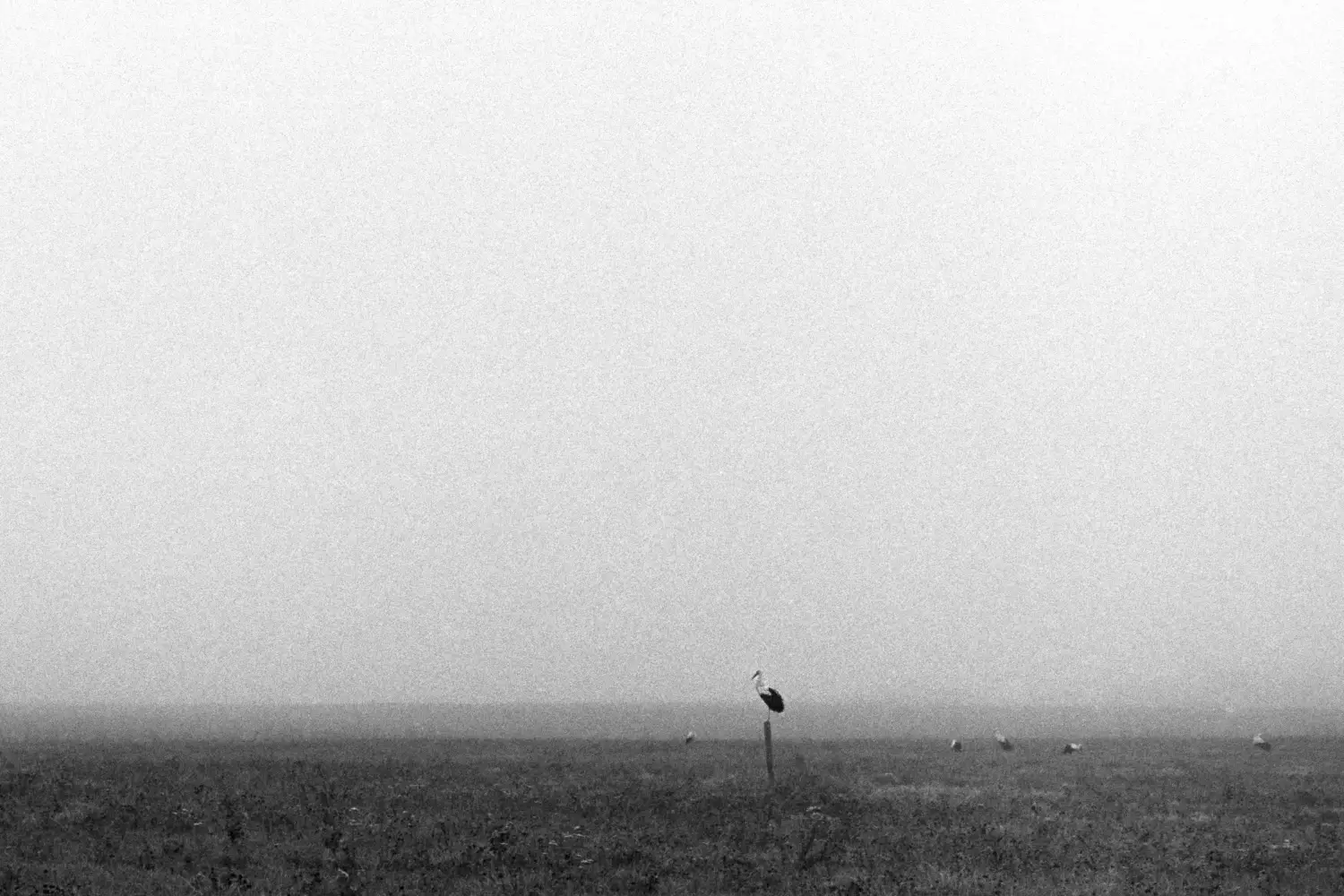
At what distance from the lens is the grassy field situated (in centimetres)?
2314

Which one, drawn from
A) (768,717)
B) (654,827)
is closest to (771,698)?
(768,717)

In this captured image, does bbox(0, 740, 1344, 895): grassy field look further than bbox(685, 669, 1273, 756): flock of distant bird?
No

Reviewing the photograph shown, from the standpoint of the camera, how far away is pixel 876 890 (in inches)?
869

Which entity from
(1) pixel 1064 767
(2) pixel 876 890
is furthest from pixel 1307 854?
(1) pixel 1064 767

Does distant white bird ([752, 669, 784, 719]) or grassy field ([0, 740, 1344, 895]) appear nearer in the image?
grassy field ([0, 740, 1344, 895])

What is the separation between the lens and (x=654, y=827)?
2838 centimetres

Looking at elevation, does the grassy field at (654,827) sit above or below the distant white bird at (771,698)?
below

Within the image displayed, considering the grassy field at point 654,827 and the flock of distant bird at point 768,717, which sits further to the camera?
the flock of distant bird at point 768,717

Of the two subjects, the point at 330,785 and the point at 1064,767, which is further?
the point at 1064,767

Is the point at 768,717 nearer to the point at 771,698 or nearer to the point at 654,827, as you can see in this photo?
the point at 771,698

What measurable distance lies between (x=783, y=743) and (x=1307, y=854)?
3389 centimetres

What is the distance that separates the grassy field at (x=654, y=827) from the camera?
23.1 m

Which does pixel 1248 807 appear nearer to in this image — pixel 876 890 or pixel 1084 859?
pixel 1084 859

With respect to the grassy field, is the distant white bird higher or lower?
higher
